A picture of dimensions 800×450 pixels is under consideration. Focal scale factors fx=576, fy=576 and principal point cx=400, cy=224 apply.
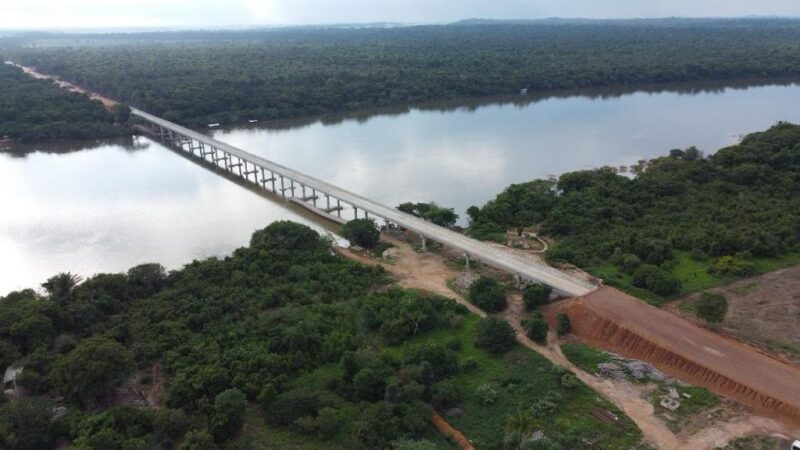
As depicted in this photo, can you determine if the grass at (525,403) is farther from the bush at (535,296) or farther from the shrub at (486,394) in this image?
the bush at (535,296)

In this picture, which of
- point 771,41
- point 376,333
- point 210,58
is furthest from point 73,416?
point 771,41

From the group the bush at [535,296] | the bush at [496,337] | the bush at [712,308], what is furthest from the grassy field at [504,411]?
the bush at [712,308]

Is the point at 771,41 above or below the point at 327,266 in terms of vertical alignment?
above

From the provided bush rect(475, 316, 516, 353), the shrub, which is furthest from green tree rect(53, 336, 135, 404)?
bush rect(475, 316, 516, 353)

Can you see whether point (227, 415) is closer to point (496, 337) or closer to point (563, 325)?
point (496, 337)

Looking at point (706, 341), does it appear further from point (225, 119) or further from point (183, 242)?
point (225, 119)

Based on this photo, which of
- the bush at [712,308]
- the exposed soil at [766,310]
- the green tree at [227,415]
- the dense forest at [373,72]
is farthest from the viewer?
the dense forest at [373,72]

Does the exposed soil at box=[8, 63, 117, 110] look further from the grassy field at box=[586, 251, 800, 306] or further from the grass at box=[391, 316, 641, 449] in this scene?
the grass at box=[391, 316, 641, 449]
